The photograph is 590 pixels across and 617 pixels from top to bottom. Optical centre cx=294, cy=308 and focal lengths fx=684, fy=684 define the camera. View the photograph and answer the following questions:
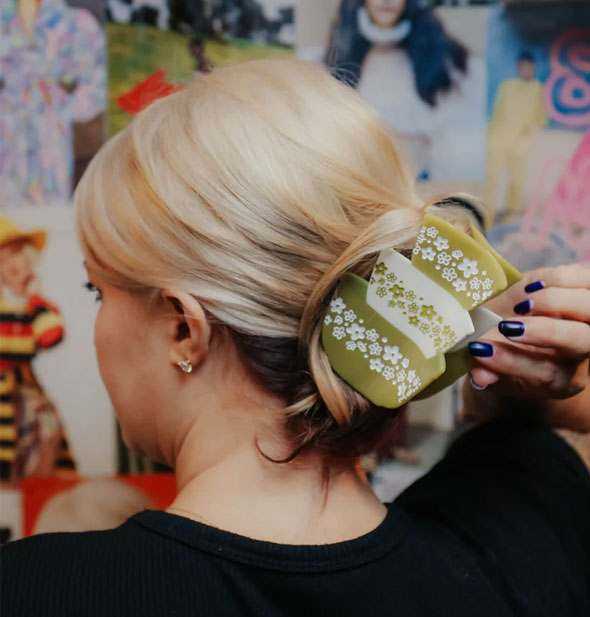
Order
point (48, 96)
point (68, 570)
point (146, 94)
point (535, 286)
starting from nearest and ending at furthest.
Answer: point (68, 570), point (535, 286), point (146, 94), point (48, 96)

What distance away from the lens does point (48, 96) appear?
90 cm

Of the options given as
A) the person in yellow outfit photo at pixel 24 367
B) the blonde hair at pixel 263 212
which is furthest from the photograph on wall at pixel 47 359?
the blonde hair at pixel 263 212

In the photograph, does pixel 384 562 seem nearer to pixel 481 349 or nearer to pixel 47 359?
pixel 481 349

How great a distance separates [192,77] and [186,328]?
1.42ft

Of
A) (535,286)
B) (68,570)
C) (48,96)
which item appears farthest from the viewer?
(48,96)

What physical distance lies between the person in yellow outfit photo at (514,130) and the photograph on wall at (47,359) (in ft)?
1.93

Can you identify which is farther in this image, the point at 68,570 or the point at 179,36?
the point at 179,36

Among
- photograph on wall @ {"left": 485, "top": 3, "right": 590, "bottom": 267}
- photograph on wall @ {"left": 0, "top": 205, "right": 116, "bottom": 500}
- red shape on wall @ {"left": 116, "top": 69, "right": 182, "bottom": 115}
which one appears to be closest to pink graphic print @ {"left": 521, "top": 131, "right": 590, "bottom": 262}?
photograph on wall @ {"left": 485, "top": 3, "right": 590, "bottom": 267}

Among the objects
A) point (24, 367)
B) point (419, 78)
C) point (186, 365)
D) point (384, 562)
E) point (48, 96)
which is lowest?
point (24, 367)

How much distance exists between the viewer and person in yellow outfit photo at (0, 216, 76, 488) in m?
0.93

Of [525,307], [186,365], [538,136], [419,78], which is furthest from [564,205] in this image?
[186,365]

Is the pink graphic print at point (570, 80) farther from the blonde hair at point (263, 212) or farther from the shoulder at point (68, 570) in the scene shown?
the shoulder at point (68, 570)

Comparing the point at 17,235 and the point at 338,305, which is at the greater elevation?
the point at 338,305

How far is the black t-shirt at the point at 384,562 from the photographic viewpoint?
54 cm
